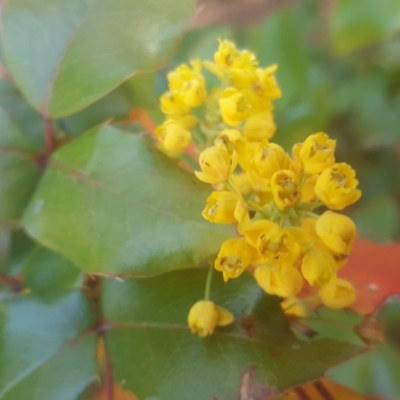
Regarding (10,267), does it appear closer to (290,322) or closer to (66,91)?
(66,91)

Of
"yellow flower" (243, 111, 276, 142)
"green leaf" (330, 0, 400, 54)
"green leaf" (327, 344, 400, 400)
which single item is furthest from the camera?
"green leaf" (330, 0, 400, 54)

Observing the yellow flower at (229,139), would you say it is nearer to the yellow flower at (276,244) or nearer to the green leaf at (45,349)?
the yellow flower at (276,244)

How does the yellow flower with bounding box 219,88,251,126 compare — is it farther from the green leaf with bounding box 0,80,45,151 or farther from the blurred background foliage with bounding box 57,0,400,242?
the blurred background foliage with bounding box 57,0,400,242

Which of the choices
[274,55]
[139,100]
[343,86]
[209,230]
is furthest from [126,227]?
[343,86]

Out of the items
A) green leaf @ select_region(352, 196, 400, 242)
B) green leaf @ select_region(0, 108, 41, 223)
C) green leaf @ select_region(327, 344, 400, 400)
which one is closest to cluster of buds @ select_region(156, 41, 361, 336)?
green leaf @ select_region(0, 108, 41, 223)

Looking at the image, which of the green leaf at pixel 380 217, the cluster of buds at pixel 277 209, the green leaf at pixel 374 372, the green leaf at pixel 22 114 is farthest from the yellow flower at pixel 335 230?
the green leaf at pixel 380 217

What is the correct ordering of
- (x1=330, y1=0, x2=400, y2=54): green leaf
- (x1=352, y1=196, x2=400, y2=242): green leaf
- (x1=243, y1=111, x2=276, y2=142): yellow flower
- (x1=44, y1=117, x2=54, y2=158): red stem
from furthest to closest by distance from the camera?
(x1=352, y1=196, x2=400, y2=242): green leaf → (x1=330, y1=0, x2=400, y2=54): green leaf → (x1=44, y1=117, x2=54, y2=158): red stem → (x1=243, y1=111, x2=276, y2=142): yellow flower
